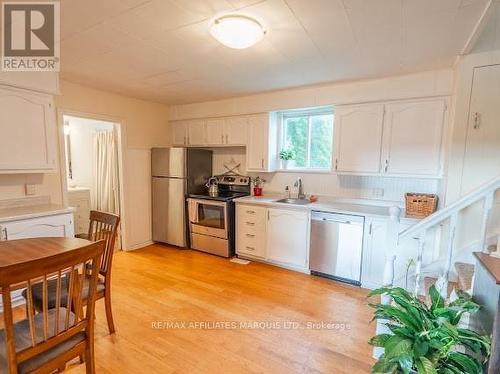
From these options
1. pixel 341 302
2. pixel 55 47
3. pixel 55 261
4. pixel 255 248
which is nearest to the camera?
pixel 55 261

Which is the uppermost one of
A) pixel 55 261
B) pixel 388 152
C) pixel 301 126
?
pixel 301 126

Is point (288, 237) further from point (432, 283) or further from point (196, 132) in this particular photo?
point (196, 132)

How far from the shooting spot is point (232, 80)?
308 centimetres

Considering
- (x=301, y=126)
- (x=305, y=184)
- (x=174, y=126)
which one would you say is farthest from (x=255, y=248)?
(x=174, y=126)

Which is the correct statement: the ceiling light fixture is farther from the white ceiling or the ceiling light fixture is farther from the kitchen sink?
the kitchen sink

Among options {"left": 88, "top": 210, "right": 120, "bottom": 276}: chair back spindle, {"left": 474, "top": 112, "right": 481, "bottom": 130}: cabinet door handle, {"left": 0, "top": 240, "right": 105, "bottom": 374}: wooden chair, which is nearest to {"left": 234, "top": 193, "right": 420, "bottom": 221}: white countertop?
{"left": 474, "top": 112, "right": 481, "bottom": 130}: cabinet door handle

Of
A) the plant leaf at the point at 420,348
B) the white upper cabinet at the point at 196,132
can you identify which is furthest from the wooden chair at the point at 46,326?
the white upper cabinet at the point at 196,132

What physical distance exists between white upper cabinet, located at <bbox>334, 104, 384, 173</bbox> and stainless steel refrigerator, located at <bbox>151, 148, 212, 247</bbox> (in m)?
2.13

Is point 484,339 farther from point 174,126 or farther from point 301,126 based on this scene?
point 174,126

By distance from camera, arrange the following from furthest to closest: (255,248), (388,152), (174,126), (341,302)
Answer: (174,126) → (255,248) → (388,152) → (341,302)

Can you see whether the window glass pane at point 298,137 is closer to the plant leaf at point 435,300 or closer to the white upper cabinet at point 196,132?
the white upper cabinet at point 196,132

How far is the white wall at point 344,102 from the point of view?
2.73 m

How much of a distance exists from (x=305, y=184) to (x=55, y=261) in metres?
3.09

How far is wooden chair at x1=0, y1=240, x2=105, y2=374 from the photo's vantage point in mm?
1080
